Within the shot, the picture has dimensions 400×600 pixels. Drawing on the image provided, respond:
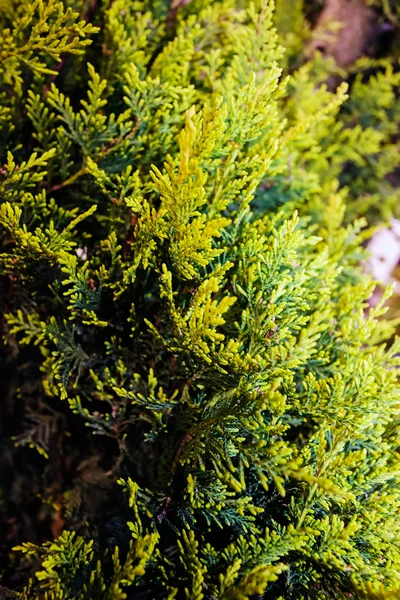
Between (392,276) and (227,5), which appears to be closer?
(227,5)

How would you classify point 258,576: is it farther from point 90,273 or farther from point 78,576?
point 90,273

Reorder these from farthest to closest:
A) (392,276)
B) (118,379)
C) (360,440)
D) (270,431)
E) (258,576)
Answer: (392,276), (118,379), (360,440), (270,431), (258,576)

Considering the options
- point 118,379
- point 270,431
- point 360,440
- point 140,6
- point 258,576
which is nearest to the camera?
point 258,576

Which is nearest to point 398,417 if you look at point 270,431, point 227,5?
point 270,431

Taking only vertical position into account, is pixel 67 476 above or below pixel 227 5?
below

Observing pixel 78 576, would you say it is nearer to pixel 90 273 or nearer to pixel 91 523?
pixel 91 523

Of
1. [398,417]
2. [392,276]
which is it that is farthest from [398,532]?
[392,276]

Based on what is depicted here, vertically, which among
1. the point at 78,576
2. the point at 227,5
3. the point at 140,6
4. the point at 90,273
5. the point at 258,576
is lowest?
the point at 78,576
